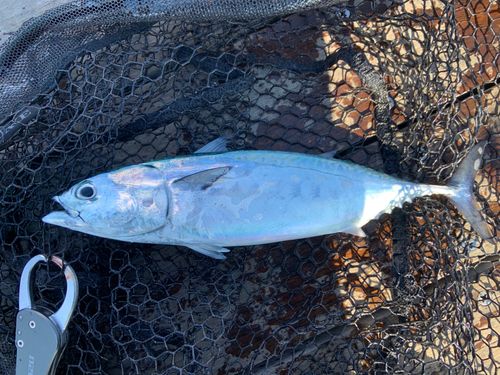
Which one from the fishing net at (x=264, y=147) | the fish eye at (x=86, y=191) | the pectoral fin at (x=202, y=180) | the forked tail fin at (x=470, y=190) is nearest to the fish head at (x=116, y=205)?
the fish eye at (x=86, y=191)

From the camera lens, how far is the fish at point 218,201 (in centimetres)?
158

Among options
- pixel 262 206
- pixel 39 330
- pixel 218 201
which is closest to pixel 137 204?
pixel 218 201

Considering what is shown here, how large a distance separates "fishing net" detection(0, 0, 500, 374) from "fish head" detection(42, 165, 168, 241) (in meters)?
0.24

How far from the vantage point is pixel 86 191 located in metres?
1.60

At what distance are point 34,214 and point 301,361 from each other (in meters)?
1.86

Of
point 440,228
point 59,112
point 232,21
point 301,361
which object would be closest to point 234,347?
point 301,361

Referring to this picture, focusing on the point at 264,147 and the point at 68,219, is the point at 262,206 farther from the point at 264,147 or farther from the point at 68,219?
the point at 68,219

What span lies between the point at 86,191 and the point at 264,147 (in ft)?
3.55

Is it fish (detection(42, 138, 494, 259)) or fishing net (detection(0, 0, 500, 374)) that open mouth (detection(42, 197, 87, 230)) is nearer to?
fish (detection(42, 138, 494, 259))

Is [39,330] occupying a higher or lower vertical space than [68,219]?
lower

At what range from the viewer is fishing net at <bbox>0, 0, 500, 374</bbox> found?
1.78 meters

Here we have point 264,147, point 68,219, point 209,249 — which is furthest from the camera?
point 264,147

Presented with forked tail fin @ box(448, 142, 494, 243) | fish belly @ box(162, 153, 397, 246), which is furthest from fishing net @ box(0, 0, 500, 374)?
fish belly @ box(162, 153, 397, 246)

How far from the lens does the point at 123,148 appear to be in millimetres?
2094
